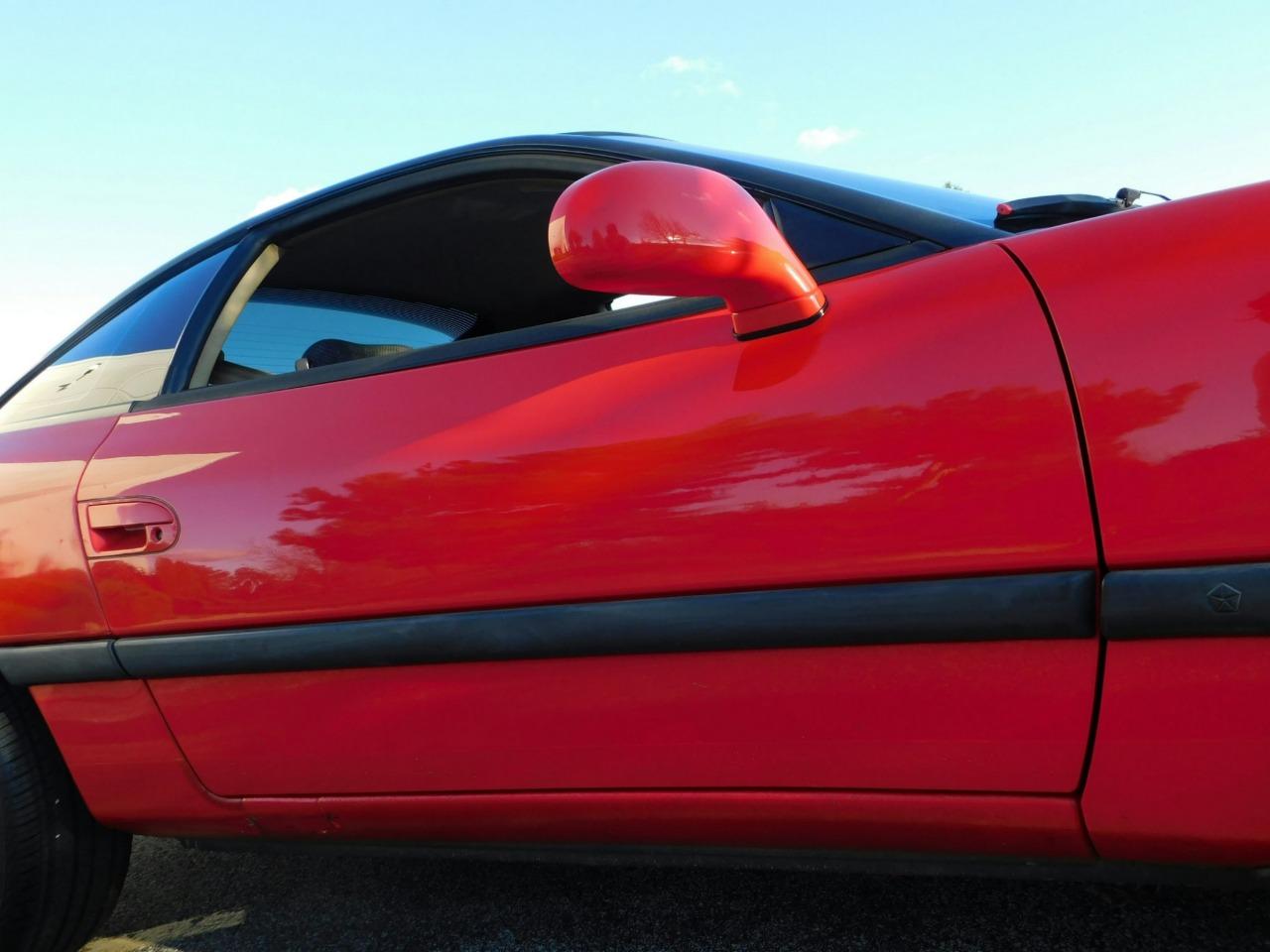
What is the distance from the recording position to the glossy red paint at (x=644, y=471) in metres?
0.95

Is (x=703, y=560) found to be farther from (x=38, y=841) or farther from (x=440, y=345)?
(x=38, y=841)

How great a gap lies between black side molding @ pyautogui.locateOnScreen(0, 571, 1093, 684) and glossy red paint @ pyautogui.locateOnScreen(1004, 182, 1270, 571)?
11 cm

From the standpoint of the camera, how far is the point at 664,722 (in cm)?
111

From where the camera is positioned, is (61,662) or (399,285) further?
(399,285)

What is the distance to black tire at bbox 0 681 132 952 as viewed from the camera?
145 cm

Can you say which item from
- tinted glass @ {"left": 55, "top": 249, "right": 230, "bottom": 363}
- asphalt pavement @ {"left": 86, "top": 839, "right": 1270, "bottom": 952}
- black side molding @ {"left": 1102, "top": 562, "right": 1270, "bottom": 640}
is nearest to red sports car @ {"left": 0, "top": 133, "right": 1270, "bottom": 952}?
black side molding @ {"left": 1102, "top": 562, "right": 1270, "bottom": 640}

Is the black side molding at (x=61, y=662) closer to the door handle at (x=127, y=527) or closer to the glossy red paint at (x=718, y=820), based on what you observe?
the door handle at (x=127, y=527)

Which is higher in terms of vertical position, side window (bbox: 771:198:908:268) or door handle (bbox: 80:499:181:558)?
side window (bbox: 771:198:908:268)

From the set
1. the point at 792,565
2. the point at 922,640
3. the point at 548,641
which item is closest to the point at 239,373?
the point at 548,641

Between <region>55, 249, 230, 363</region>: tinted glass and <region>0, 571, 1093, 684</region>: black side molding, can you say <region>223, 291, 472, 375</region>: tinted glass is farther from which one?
<region>0, 571, 1093, 684</region>: black side molding

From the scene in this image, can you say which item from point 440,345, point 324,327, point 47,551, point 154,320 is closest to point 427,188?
point 440,345

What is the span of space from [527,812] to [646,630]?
36cm

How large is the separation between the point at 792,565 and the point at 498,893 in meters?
1.04

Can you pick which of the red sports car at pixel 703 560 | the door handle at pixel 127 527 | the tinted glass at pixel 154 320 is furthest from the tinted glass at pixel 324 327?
the door handle at pixel 127 527
